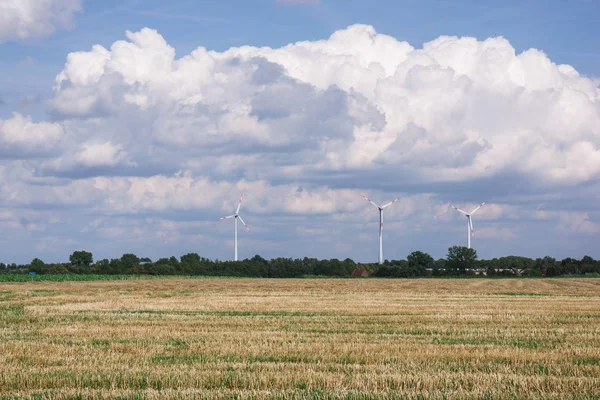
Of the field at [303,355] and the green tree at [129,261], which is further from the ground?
the green tree at [129,261]

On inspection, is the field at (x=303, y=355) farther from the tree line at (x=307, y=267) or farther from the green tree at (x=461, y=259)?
the green tree at (x=461, y=259)

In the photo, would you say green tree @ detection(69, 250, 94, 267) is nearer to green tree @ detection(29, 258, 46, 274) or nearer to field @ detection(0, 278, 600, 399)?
green tree @ detection(29, 258, 46, 274)

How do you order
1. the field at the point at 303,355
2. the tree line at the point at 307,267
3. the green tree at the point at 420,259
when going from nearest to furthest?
the field at the point at 303,355
the tree line at the point at 307,267
the green tree at the point at 420,259

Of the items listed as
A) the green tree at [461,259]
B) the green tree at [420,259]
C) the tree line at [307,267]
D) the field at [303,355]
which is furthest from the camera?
the green tree at [420,259]

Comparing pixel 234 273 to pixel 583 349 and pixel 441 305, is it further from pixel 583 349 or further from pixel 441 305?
pixel 583 349

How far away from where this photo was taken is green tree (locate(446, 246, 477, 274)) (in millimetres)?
146250

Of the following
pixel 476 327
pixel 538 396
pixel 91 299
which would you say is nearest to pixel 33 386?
pixel 538 396

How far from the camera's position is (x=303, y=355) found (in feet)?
54.1

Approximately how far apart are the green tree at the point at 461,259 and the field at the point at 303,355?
4702 inches

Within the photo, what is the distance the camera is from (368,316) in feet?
91.1

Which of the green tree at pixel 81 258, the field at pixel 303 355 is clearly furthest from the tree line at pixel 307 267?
the field at pixel 303 355

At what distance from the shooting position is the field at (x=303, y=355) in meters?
12.5

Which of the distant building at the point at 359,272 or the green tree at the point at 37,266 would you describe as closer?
the green tree at the point at 37,266

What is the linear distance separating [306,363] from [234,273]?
13112 centimetres
